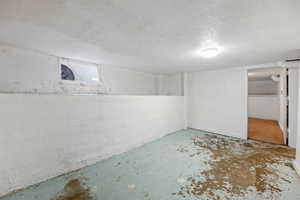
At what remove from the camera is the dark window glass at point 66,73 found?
2799 millimetres

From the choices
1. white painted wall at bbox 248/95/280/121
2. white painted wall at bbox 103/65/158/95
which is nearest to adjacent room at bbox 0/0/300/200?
white painted wall at bbox 103/65/158/95

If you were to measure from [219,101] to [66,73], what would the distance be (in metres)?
4.44

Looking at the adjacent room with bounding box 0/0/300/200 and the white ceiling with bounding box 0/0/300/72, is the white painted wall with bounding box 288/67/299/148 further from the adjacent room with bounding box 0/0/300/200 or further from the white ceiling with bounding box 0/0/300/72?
the white ceiling with bounding box 0/0/300/72

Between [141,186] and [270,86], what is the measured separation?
874 cm

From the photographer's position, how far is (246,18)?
1.26 metres

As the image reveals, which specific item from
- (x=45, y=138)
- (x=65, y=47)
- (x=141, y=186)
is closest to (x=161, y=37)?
(x=65, y=47)

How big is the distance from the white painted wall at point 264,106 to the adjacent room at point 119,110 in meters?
3.99

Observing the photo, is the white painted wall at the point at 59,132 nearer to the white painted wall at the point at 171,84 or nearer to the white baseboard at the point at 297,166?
the white painted wall at the point at 171,84

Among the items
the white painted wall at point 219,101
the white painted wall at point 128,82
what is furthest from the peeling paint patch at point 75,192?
the white painted wall at point 219,101

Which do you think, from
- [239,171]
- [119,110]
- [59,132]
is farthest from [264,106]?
[59,132]

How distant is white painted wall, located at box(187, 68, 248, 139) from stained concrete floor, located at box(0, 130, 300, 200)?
1.06 metres

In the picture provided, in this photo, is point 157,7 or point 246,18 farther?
point 246,18

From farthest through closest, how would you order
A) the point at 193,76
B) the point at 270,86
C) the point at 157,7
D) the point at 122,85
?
the point at 270,86
the point at 193,76
the point at 122,85
the point at 157,7

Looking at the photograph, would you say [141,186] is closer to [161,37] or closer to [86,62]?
[161,37]
